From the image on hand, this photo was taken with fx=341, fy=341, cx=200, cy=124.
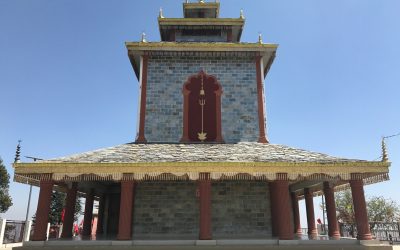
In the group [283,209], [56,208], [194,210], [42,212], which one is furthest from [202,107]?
[56,208]

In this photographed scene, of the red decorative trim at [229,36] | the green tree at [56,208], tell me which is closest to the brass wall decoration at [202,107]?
the red decorative trim at [229,36]

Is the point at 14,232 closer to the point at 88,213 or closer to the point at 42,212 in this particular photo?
the point at 88,213

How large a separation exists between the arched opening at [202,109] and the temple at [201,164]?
0.18 ft

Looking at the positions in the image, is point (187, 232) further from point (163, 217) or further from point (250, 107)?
point (250, 107)

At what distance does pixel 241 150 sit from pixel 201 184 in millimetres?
2942

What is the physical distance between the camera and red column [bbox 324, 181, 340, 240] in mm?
16631

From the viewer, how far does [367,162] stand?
43.7ft

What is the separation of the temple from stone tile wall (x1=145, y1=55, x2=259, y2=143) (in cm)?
5

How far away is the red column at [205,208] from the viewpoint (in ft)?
41.8

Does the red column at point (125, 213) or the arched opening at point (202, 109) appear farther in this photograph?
the arched opening at point (202, 109)

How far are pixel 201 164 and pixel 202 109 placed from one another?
5596 mm

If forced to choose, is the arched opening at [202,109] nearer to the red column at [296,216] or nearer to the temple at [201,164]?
the temple at [201,164]

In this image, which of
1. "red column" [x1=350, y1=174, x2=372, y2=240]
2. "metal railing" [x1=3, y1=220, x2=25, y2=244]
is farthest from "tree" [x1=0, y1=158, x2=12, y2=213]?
"red column" [x1=350, y1=174, x2=372, y2=240]

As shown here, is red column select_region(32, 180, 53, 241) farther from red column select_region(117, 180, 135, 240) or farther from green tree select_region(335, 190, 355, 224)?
green tree select_region(335, 190, 355, 224)
